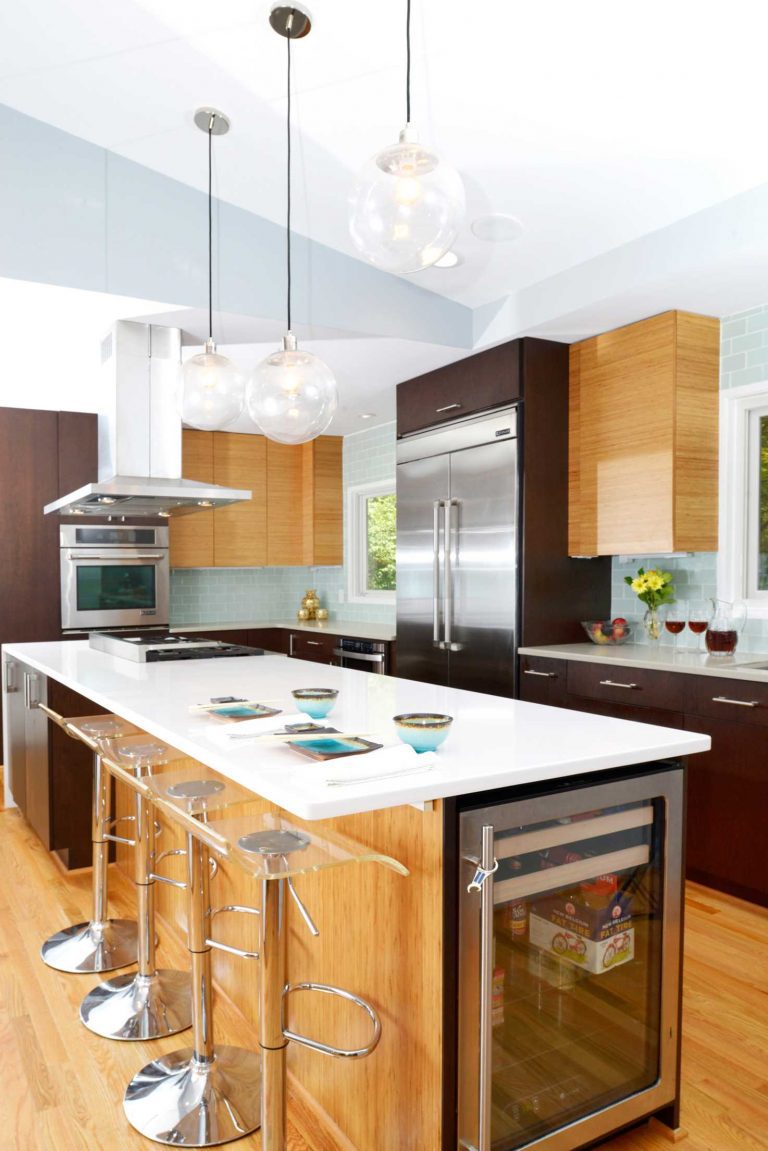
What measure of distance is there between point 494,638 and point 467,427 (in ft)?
3.78

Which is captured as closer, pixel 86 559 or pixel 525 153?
pixel 525 153

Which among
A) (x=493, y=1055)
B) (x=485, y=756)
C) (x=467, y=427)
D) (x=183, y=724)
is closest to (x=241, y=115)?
(x=467, y=427)

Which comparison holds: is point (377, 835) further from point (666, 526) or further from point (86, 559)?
point (86, 559)

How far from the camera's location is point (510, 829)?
1.53 metres

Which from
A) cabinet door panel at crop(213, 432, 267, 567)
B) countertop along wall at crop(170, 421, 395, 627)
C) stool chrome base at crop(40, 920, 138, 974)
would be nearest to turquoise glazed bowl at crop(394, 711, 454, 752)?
stool chrome base at crop(40, 920, 138, 974)

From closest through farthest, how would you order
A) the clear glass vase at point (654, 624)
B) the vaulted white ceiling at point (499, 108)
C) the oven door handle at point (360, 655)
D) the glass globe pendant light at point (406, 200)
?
the glass globe pendant light at point (406, 200) → the vaulted white ceiling at point (499, 108) → the clear glass vase at point (654, 624) → the oven door handle at point (360, 655)

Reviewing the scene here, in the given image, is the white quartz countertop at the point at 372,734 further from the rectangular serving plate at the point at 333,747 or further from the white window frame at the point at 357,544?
the white window frame at the point at 357,544

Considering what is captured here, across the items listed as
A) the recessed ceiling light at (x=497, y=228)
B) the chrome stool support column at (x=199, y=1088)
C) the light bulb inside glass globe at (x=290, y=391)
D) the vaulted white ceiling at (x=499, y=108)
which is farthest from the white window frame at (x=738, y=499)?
the chrome stool support column at (x=199, y=1088)

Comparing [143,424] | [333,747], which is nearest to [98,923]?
[333,747]

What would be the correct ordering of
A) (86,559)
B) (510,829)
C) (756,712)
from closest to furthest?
(510,829) → (756,712) → (86,559)

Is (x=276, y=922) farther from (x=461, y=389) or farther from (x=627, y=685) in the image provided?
(x=461, y=389)

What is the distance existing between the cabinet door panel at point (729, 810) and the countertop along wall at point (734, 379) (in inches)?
26.0

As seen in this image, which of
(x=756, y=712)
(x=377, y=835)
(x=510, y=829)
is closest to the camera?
(x=510, y=829)

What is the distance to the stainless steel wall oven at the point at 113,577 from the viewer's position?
5.34 m
